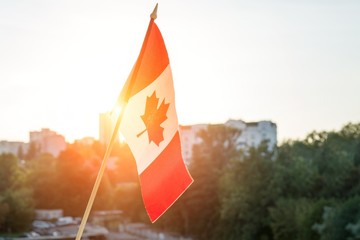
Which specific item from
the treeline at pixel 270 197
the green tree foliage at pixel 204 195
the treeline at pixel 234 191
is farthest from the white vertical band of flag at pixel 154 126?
the green tree foliage at pixel 204 195

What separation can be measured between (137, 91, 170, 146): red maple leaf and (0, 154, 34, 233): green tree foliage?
4915cm

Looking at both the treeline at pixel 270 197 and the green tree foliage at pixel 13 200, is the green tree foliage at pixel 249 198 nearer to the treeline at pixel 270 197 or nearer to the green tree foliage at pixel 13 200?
the treeline at pixel 270 197

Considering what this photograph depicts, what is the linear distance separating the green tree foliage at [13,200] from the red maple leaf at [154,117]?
49.1 metres

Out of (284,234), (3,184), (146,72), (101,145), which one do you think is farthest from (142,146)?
(101,145)

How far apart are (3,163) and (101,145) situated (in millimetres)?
32975

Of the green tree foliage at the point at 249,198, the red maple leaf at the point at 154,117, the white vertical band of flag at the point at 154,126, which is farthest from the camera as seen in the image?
the green tree foliage at the point at 249,198

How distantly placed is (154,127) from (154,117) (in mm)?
92

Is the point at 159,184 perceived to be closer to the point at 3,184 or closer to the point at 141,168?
the point at 141,168

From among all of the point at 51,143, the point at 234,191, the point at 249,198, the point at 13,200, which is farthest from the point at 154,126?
the point at 51,143

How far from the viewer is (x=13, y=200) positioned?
5400cm

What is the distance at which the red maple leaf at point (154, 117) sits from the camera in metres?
5.62

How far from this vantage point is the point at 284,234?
41.3m

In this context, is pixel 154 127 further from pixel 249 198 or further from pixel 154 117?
pixel 249 198

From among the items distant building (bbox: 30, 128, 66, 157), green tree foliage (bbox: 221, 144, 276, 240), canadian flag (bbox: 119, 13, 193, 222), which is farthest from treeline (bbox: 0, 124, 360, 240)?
distant building (bbox: 30, 128, 66, 157)
